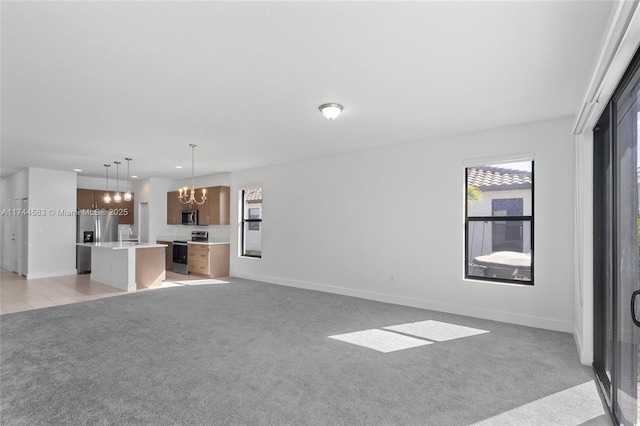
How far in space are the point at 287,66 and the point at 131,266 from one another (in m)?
5.49

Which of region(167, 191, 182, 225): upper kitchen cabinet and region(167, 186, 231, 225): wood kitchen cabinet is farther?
region(167, 191, 182, 225): upper kitchen cabinet

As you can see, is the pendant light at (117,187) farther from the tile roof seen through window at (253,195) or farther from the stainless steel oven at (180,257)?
the tile roof seen through window at (253,195)

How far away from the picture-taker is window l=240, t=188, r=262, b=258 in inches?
319

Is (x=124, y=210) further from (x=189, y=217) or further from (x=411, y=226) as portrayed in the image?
(x=411, y=226)

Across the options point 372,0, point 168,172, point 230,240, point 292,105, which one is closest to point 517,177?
point 292,105

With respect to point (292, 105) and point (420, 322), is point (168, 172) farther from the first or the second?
point (420, 322)

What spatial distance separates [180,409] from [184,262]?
6815mm

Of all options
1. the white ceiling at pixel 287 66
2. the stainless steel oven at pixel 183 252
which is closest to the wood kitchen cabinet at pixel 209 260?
the stainless steel oven at pixel 183 252

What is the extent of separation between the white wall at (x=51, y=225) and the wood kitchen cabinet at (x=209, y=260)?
2866mm

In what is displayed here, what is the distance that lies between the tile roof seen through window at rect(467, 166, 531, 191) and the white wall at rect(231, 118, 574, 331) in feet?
0.57

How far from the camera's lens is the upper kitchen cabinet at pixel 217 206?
8.44 meters

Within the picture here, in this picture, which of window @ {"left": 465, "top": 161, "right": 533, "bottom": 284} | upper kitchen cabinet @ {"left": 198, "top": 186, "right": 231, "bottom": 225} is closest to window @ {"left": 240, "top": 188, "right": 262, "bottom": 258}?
upper kitchen cabinet @ {"left": 198, "top": 186, "right": 231, "bottom": 225}

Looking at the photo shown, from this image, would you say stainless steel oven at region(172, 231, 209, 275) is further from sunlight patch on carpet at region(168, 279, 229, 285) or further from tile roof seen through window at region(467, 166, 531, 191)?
tile roof seen through window at region(467, 166, 531, 191)

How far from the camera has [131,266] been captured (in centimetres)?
661
